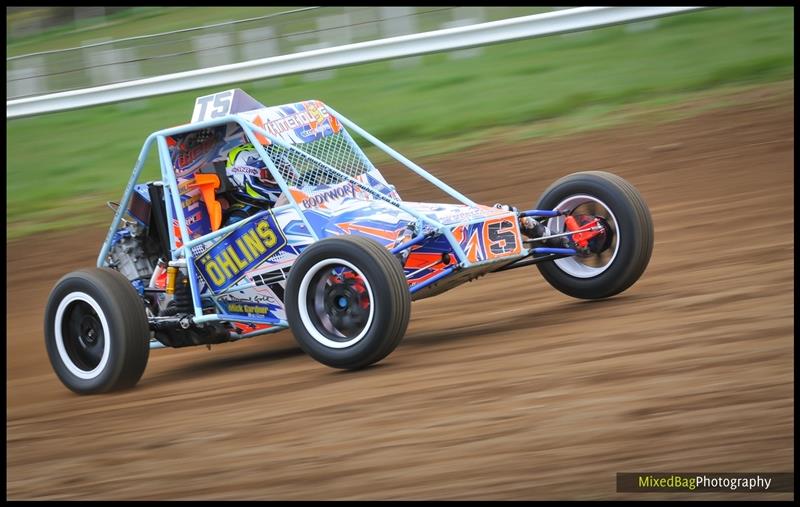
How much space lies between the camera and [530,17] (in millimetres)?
15008

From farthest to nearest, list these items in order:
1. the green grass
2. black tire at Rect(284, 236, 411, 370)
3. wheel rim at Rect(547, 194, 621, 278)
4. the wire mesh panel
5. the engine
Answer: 1. the green grass
2. the engine
3. wheel rim at Rect(547, 194, 621, 278)
4. the wire mesh panel
5. black tire at Rect(284, 236, 411, 370)

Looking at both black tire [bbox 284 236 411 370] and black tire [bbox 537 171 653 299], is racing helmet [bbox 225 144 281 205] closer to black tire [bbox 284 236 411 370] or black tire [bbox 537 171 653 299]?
black tire [bbox 284 236 411 370]

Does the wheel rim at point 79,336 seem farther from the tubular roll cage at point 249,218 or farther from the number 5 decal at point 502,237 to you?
the number 5 decal at point 502,237

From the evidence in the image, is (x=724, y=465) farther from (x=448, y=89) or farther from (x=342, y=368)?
(x=448, y=89)

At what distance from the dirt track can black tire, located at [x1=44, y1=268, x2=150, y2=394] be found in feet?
0.55

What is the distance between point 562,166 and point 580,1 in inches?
141

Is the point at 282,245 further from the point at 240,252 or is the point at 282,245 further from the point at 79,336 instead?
the point at 79,336

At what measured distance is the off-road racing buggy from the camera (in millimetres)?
7211

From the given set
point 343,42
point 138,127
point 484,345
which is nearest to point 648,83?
point 343,42

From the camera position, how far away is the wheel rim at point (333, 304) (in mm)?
6910

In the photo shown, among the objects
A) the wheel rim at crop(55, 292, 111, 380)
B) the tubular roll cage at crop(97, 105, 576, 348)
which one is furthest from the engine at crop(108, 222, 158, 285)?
the wheel rim at crop(55, 292, 111, 380)

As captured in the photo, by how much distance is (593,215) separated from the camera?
800cm

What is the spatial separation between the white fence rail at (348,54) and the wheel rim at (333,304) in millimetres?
8760

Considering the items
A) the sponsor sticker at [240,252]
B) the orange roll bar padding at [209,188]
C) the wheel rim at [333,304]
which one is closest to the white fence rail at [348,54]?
the orange roll bar padding at [209,188]
